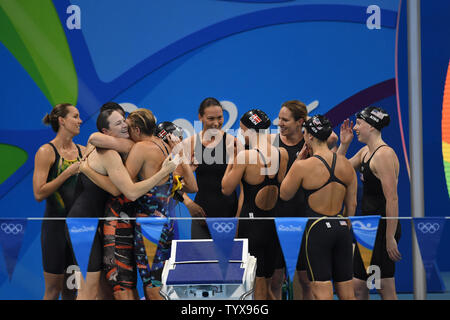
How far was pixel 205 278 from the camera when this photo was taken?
3930 mm

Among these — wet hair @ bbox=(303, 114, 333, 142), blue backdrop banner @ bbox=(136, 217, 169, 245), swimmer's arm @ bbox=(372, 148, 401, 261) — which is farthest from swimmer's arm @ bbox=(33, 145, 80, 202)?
swimmer's arm @ bbox=(372, 148, 401, 261)

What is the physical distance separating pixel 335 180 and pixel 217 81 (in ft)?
8.96

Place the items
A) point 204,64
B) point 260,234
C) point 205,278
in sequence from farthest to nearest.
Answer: point 204,64, point 260,234, point 205,278

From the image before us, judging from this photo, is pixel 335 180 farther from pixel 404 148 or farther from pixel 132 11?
pixel 132 11

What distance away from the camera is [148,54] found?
6.61 m

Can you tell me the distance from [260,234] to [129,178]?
1.16m

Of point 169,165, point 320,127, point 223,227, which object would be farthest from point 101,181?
point 320,127

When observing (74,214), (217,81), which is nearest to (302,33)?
(217,81)

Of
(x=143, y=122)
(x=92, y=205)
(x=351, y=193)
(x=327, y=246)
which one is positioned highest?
(x=143, y=122)

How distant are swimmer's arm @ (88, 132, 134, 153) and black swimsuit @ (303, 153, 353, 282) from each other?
4.90ft

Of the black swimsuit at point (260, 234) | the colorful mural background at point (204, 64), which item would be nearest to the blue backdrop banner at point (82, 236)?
the black swimsuit at point (260, 234)

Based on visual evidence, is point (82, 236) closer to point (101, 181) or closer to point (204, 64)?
point (101, 181)

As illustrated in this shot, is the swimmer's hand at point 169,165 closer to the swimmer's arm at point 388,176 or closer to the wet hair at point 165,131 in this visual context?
the wet hair at point 165,131

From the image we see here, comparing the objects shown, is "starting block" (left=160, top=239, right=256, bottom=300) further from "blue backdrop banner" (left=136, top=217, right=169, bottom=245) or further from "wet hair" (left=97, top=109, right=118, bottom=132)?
"wet hair" (left=97, top=109, right=118, bottom=132)
